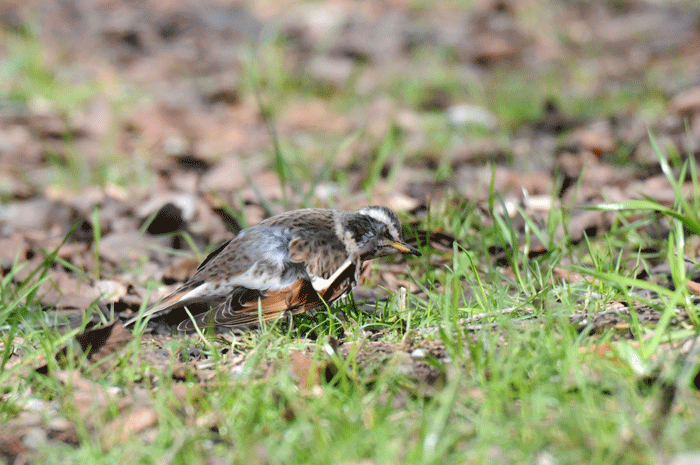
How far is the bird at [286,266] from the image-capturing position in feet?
12.1

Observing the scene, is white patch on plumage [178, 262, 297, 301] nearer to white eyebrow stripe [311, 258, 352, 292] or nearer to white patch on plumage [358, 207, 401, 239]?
white eyebrow stripe [311, 258, 352, 292]

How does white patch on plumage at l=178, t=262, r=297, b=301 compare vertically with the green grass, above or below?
above

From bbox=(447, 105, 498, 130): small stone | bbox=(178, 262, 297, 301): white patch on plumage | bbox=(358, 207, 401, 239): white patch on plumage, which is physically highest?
bbox=(358, 207, 401, 239): white patch on plumage

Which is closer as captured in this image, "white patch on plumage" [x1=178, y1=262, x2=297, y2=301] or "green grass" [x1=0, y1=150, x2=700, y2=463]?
"green grass" [x1=0, y1=150, x2=700, y2=463]

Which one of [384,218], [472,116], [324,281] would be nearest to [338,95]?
[472,116]

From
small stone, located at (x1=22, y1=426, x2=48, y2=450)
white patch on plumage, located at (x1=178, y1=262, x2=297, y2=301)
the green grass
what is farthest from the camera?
white patch on plumage, located at (x1=178, y1=262, x2=297, y2=301)

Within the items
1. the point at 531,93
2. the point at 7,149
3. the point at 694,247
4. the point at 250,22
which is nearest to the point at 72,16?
the point at 250,22

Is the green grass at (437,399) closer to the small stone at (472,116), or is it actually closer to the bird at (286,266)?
the bird at (286,266)

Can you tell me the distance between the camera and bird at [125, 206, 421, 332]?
3.68 m

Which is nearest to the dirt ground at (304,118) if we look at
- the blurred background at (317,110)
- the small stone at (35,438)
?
the blurred background at (317,110)

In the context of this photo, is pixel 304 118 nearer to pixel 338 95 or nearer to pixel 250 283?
pixel 338 95

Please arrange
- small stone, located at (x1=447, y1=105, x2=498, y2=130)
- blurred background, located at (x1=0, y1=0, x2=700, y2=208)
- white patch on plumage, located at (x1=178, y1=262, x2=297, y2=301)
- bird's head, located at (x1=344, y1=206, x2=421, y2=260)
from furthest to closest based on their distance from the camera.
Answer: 1. small stone, located at (x1=447, y1=105, x2=498, y2=130)
2. blurred background, located at (x1=0, y1=0, x2=700, y2=208)
3. bird's head, located at (x1=344, y1=206, x2=421, y2=260)
4. white patch on plumage, located at (x1=178, y1=262, x2=297, y2=301)

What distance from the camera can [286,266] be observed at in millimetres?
3924

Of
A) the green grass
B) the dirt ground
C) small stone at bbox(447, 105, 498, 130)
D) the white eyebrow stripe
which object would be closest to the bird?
the white eyebrow stripe
